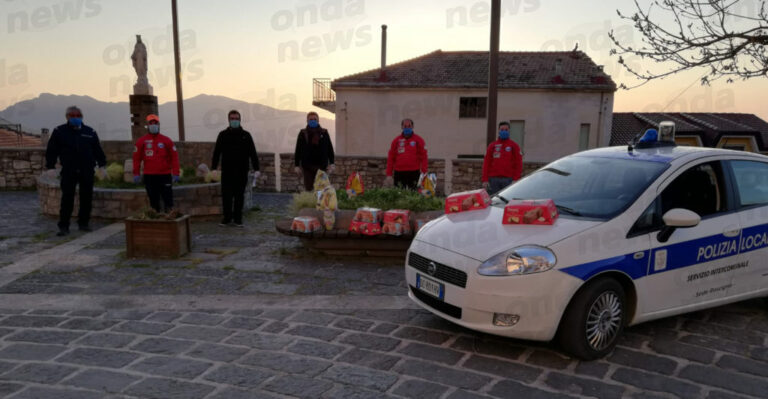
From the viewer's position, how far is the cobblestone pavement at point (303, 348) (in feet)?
11.2

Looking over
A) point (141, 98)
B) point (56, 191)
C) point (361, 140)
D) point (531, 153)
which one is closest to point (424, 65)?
point (361, 140)

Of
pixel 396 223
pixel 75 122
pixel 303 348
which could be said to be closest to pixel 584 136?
pixel 396 223

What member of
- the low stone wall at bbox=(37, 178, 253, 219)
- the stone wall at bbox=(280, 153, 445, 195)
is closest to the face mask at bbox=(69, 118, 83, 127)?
the low stone wall at bbox=(37, 178, 253, 219)

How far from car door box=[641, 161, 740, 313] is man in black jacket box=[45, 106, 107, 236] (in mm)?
8491

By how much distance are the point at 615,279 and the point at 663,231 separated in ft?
1.91

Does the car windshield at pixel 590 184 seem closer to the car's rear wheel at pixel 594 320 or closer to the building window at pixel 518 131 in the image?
the car's rear wheel at pixel 594 320

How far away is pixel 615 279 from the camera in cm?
391

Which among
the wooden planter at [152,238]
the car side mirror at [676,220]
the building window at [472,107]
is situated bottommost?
the wooden planter at [152,238]

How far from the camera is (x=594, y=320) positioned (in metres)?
3.82

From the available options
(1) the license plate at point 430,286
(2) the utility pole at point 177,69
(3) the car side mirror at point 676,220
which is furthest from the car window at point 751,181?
(2) the utility pole at point 177,69

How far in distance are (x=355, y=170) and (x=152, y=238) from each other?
8366 millimetres

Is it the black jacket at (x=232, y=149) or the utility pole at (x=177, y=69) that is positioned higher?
the utility pole at (x=177, y=69)

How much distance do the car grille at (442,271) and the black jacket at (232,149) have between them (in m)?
5.44

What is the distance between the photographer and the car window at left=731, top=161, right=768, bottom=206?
4.64m
